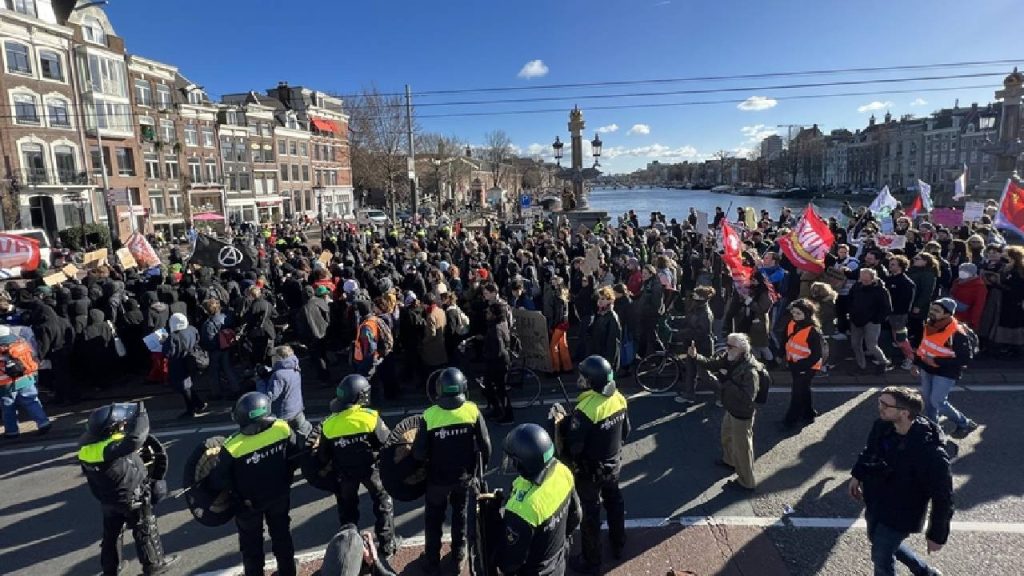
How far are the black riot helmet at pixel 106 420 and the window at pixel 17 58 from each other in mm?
40167

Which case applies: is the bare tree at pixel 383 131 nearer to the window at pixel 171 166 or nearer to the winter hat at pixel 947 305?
the window at pixel 171 166

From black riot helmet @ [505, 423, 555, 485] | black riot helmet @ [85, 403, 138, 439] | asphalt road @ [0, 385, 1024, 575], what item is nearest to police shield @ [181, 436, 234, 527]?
black riot helmet @ [85, 403, 138, 439]

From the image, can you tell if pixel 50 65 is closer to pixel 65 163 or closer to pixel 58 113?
pixel 58 113

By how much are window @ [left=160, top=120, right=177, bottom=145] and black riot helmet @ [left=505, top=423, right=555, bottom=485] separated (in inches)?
1961

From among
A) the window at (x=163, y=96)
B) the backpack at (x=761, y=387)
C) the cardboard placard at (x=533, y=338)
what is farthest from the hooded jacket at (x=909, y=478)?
the window at (x=163, y=96)

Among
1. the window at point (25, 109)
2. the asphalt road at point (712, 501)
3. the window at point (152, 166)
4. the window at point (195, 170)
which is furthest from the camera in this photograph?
the window at point (195, 170)

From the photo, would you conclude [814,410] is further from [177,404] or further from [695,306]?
[177,404]

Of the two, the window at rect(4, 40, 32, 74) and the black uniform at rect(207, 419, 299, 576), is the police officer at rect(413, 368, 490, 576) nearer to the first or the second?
the black uniform at rect(207, 419, 299, 576)

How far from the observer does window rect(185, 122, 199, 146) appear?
4644 centimetres

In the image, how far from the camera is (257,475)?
418 centimetres

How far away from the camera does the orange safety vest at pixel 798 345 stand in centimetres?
655

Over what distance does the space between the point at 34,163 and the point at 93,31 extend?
33.0 ft

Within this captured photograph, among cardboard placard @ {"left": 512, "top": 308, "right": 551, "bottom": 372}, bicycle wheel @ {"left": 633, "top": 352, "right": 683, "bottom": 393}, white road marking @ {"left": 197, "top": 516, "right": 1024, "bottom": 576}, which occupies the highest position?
cardboard placard @ {"left": 512, "top": 308, "right": 551, "bottom": 372}

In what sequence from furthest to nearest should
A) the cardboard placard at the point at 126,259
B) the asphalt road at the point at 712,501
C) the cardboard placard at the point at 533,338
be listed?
the cardboard placard at the point at 126,259 → the cardboard placard at the point at 533,338 → the asphalt road at the point at 712,501
